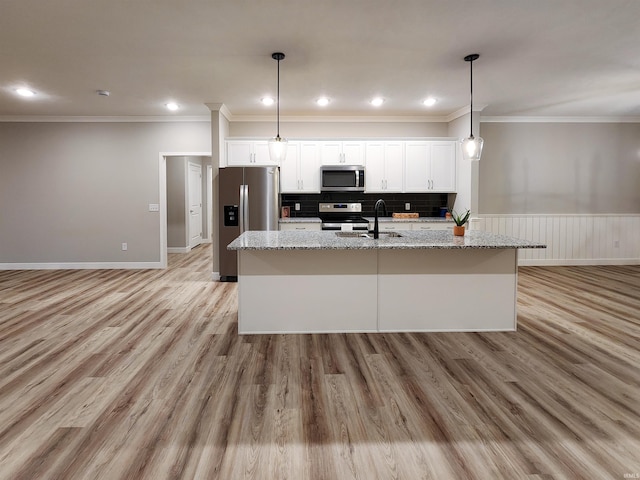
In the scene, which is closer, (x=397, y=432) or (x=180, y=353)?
(x=397, y=432)

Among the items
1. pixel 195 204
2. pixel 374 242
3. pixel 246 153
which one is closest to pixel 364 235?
pixel 374 242

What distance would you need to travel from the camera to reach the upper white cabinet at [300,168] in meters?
6.38

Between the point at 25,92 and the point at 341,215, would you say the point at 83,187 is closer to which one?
the point at 25,92

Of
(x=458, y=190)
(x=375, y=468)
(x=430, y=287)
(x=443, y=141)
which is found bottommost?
(x=375, y=468)

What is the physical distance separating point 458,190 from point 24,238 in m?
7.32

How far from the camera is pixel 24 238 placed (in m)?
6.80

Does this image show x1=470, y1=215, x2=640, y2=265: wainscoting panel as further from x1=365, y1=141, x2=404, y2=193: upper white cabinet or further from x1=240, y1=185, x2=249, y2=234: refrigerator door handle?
x1=240, y1=185, x2=249, y2=234: refrigerator door handle

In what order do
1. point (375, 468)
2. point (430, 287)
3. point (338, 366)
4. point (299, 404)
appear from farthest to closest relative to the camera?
point (430, 287)
point (338, 366)
point (299, 404)
point (375, 468)

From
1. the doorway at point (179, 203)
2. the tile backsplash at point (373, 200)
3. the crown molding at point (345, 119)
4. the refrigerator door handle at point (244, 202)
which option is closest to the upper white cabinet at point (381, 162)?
the tile backsplash at point (373, 200)

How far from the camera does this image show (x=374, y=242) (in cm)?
338

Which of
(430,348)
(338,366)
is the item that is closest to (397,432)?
(338,366)

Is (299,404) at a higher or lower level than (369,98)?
lower

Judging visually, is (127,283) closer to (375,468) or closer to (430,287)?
(430,287)

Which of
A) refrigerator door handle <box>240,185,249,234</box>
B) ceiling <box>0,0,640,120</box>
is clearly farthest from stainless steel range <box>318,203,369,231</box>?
ceiling <box>0,0,640,120</box>
